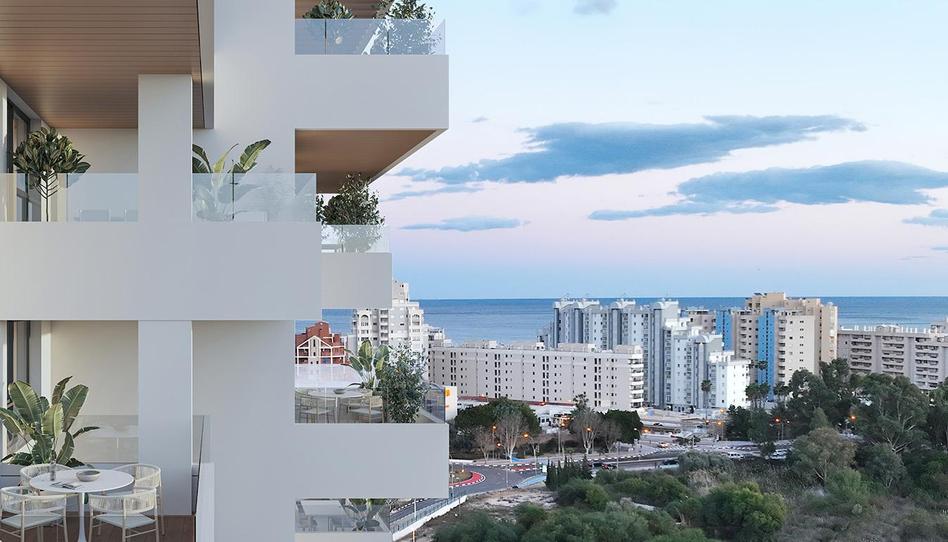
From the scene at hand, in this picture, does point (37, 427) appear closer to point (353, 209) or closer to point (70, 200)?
point (70, 200)

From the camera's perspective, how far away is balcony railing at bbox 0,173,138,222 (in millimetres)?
9602

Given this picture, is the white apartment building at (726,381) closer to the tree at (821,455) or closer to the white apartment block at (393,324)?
the white apartment block at (393,324)

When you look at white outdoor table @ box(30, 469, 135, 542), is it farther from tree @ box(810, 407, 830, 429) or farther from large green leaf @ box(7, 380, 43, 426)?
tree @ box(810, 407, 830, 429)

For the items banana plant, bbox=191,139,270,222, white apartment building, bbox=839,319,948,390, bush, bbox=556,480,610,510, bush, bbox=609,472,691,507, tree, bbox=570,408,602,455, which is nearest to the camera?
banana plant, bbox=191,139,270,222

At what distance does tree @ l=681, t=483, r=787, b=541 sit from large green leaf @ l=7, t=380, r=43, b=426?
3901cm

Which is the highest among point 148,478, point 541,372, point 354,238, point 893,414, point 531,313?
point 354,238

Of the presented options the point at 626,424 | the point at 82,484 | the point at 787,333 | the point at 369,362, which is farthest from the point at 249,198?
the point at 787,333

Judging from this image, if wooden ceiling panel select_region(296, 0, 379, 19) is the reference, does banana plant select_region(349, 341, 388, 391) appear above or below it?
below

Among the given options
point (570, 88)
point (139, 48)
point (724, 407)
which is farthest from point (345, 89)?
point (724, 407)

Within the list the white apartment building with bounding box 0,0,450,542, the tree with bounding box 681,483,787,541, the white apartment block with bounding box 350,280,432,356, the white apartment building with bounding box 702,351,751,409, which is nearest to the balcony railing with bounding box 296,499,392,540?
the white apartment building with bounding box 0,0,450,542

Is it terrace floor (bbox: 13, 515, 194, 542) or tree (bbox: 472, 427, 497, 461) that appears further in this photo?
tree (bbox: 472, 427, 497, 461)

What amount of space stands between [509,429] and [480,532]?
24.3 m

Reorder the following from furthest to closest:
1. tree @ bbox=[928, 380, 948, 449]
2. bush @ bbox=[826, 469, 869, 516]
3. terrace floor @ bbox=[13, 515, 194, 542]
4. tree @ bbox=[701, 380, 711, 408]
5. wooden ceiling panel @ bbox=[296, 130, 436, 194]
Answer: tree @ bbox=[701, 380, 711, 408], tree @ bbox=[928, 380, 948, 449], bush @ bbox=[826, 469, 869, 516], wooden ceiling panel @ bbox=[296, 130, 436, 194], terrace floor @ bbox=[13, 515, 194, 542]

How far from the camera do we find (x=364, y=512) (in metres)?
13.4
